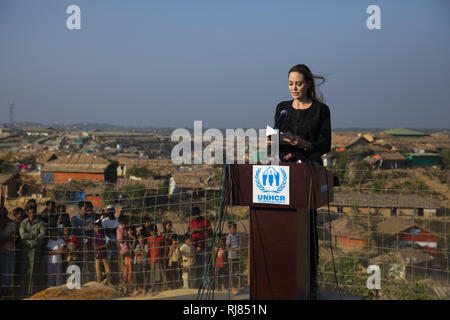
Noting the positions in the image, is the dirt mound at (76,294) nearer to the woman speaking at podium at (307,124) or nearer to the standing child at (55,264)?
the standing child at (55,264)

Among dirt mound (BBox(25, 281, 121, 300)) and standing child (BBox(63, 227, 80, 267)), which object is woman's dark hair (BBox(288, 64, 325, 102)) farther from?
standing child (BBox(63, 227, 80, 267))

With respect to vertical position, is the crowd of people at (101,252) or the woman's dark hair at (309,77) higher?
the woman's dark hair at (309,77)

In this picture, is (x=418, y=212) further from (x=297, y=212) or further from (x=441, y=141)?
(x=441, y=141)

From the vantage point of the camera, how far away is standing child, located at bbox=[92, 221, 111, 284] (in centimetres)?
505

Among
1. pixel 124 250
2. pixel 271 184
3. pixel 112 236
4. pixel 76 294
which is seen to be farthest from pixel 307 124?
pixel 112 236

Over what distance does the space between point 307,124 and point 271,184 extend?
532mm

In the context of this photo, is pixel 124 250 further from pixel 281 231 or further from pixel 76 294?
pixel 281 231

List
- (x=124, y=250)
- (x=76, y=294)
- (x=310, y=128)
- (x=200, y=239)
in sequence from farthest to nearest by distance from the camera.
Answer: (x=200, y=239), (x=124, y=250), (x=76, y=294), (x=310, y=128)

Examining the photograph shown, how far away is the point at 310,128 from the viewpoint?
225 centimetres

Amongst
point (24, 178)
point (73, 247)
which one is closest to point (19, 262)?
point (73, 247)

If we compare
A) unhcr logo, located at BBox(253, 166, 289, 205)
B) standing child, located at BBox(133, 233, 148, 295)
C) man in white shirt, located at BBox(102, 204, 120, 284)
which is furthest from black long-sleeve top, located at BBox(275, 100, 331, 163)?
man in white shirt, located at BBox(102, 204, 120, 284)

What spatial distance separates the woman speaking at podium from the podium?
0.70ft

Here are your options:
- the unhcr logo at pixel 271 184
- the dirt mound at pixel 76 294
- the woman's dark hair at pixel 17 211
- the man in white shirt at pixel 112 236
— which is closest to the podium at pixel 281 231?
the unhcr logo at pixel 271 184

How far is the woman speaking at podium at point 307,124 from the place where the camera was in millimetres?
2199
